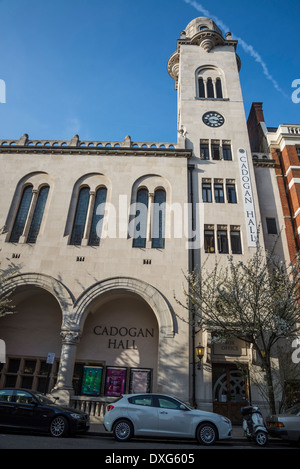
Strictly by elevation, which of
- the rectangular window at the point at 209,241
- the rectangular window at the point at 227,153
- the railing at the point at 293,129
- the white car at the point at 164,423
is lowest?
the white car at the point at 164,423

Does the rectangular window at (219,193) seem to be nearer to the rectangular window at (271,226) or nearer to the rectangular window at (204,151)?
the rectangular window at (204,151)

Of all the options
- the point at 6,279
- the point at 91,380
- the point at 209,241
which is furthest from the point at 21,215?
the point at 209,241

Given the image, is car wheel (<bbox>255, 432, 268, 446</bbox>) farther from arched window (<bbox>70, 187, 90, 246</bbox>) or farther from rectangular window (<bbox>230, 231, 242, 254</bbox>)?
arched window (<bbox>70, 187, 90, 246</bbox>)

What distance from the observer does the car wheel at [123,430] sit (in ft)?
31.7

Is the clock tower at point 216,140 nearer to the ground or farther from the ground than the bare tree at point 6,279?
farther from the ground

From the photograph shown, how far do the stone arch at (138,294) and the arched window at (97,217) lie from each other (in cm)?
327

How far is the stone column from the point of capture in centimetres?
1530

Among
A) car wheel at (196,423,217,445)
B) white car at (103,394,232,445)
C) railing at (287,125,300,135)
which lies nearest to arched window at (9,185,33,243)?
white car at (103,394,232,445)

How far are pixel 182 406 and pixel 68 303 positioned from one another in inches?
371

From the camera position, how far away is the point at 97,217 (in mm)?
20578

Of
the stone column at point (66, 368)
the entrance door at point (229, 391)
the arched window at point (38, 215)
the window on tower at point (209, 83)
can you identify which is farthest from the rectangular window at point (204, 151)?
the stone column at point (66, 368)

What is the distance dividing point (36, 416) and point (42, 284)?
27.9ft

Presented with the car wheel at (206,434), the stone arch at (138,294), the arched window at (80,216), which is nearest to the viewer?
the car wheel at (206,434)

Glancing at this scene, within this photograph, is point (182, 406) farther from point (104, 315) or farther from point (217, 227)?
point (217, 227)
